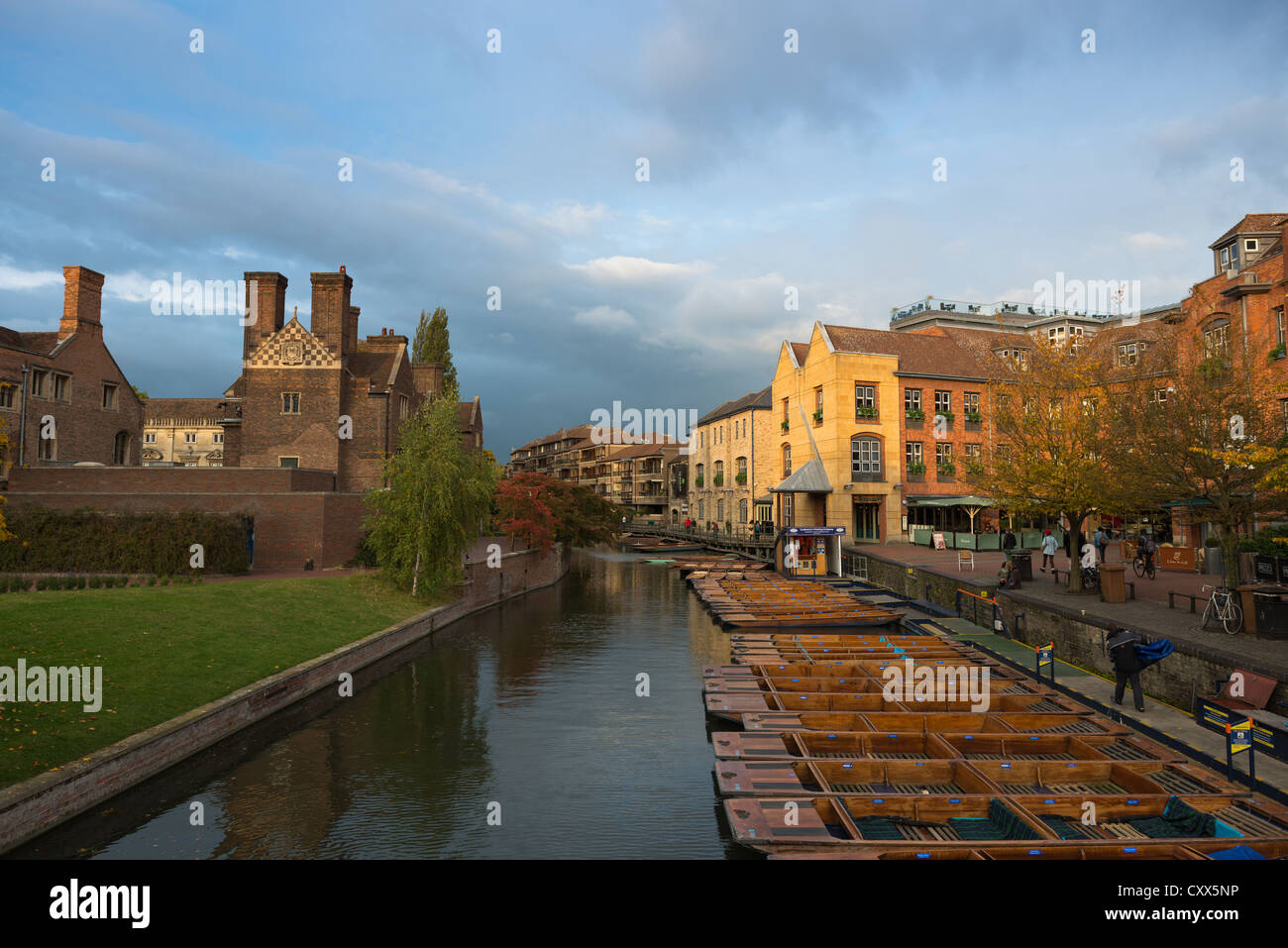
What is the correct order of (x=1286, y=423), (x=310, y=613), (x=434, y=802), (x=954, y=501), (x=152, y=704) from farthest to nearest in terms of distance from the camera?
1. (x=954, y=501)
2. (x=310, y=613)
3. (x=1286, y=423)
4. (x=152, y=704)
5. (x=434, y=802)

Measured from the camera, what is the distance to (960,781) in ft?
34.6

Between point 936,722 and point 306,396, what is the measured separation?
33.7m

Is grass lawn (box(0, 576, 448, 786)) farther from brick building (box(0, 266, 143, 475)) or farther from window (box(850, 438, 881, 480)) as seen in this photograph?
window (box(850, 438, 881, 480))

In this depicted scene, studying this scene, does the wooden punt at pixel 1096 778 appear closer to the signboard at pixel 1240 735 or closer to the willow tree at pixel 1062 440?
the signboard at pixel 1240 735

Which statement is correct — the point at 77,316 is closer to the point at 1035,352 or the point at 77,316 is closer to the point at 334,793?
the point at 334,793

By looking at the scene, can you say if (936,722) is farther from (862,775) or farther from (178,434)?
(178,434)

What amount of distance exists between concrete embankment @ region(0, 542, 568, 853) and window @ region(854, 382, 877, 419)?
92.3 feet

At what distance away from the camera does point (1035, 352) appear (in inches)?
1005

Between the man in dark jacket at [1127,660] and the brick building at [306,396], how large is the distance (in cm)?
3157

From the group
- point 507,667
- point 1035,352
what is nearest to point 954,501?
point 1035,352

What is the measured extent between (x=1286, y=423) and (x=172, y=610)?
26025mm

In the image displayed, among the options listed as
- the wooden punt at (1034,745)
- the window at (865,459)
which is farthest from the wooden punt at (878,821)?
the window at (865,459)

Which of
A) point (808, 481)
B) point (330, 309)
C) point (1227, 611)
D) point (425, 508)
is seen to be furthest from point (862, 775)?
point (330, 309)

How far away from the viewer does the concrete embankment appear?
9.12 meters
